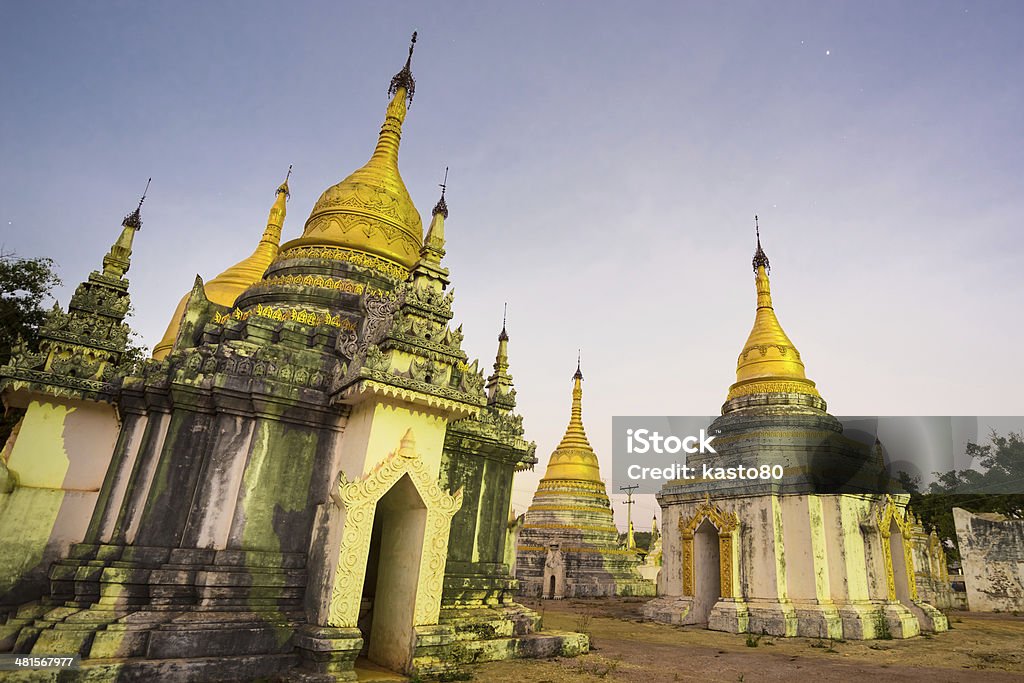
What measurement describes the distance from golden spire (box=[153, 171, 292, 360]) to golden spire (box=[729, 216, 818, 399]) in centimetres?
1938

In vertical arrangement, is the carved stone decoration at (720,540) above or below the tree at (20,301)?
below

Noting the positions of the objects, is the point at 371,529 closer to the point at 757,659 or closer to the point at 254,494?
the point at 254,494

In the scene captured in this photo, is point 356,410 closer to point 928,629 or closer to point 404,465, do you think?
point 404,465

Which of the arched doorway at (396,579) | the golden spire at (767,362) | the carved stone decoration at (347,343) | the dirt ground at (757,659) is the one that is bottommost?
the dirt ground at (757,659)

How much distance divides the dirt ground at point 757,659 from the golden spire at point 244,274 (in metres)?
14.2

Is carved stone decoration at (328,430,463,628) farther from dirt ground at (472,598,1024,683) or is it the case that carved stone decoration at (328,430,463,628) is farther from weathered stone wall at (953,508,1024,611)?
weathered stone wall at (953,508,1024,611)

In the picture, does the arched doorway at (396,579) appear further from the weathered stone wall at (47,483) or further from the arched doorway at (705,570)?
the arched doorway at (705,570)

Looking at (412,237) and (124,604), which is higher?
(412,237)

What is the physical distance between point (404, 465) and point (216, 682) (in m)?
3.48

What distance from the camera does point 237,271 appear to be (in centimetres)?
2116

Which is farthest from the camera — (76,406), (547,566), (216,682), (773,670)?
(547,566)

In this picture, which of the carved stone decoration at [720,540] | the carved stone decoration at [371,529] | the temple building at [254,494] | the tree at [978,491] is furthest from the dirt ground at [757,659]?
the tree at [978,491]

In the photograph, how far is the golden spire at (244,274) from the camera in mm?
18547

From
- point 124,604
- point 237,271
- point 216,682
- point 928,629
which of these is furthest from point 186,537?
point 928,629
